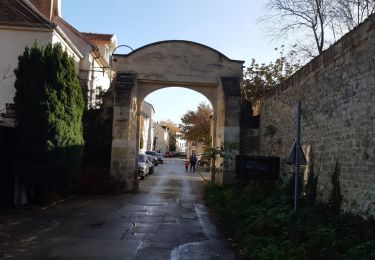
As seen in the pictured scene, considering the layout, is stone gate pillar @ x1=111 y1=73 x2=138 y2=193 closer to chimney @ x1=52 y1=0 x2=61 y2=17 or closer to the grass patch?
chimney @ x1=52 y1=0 x2=61 y2=17

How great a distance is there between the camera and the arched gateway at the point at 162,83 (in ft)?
72.0

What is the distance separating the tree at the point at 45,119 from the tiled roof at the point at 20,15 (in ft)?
15.7

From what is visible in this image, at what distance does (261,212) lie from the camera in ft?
37.8

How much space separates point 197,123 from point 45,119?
51621mm

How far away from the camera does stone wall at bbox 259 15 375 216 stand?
941 centimetres

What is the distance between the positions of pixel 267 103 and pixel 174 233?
10.8 metres

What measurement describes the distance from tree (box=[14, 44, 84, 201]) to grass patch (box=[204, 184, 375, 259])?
548cm

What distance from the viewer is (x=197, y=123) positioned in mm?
66625

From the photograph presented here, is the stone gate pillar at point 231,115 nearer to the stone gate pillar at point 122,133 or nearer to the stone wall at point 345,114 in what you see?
the stone gate pillar at point 122,133

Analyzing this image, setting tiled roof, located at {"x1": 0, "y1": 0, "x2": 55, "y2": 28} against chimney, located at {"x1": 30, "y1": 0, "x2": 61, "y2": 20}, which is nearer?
tiled roof, located at {"x1": 0, "y1": 0, "x2": 55, "y2": 28}

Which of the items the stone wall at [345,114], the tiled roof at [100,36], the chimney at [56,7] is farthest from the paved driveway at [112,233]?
the tiled roof at [100,36]

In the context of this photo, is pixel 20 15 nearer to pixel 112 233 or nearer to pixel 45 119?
pixel 45 119

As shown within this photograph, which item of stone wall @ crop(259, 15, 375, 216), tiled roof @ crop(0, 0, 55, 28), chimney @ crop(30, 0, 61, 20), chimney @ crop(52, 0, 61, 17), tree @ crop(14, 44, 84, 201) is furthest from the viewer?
chimney @ crop(52, 0, 61, 17)

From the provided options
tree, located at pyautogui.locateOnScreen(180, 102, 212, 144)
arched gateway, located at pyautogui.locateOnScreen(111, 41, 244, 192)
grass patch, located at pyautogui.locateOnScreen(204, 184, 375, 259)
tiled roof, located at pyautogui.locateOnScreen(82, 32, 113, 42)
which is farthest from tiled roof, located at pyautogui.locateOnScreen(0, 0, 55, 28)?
tree, located at pyautogui.locateOnScreen(180, 102, 212, 144)
